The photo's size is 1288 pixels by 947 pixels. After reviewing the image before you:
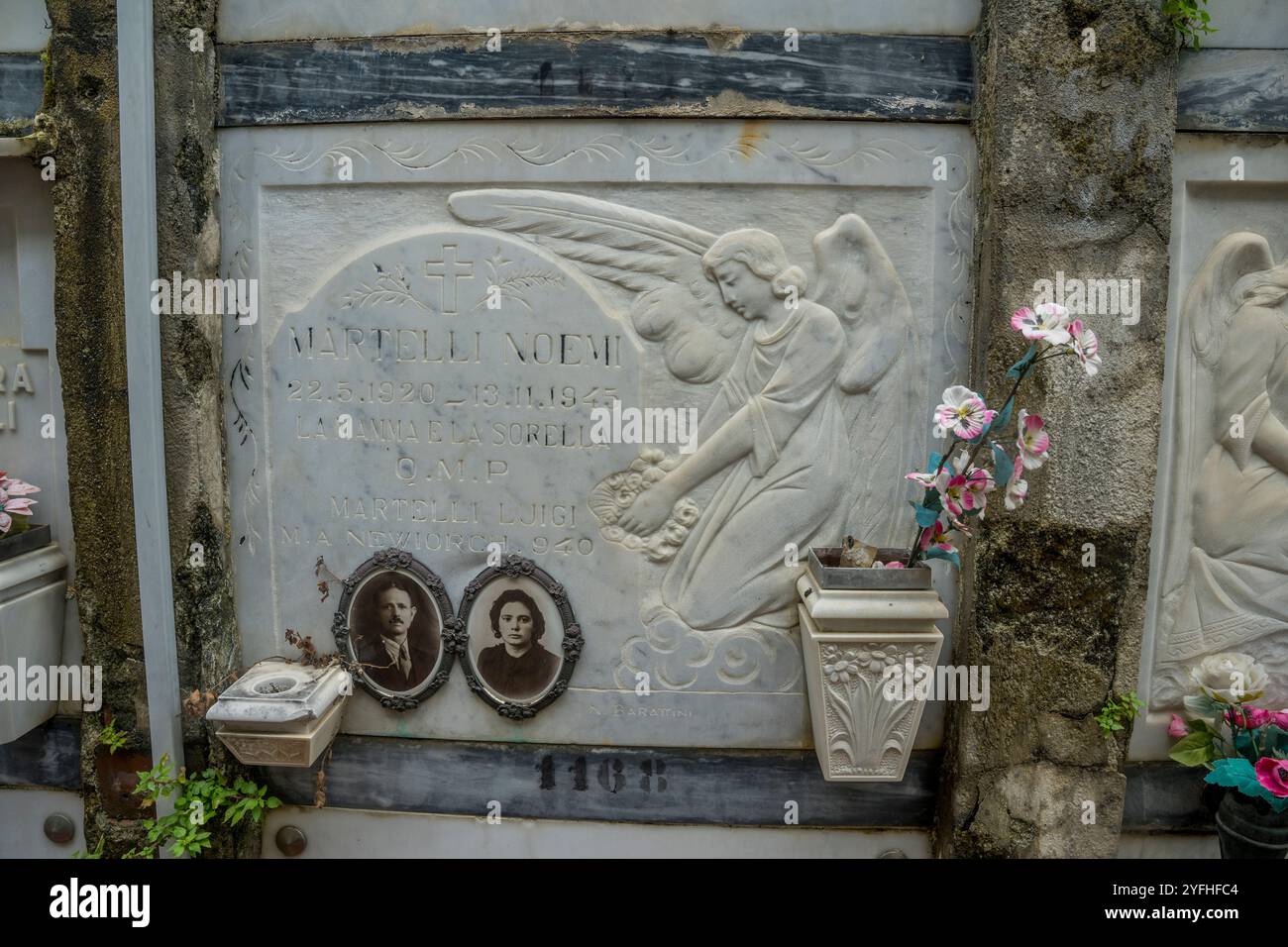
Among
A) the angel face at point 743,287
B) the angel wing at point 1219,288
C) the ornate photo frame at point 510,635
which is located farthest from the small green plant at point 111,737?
the angel wing at point 1219,288

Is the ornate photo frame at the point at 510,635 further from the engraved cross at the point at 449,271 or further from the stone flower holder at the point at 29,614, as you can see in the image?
the stone flower holder at the point at 29,614

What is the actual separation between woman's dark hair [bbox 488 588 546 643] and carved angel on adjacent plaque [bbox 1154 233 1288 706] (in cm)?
252

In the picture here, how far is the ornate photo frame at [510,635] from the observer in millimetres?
3049

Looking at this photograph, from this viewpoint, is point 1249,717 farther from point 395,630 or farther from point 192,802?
point 192,802

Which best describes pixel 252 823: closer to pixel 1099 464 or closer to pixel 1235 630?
pixel 1099 464

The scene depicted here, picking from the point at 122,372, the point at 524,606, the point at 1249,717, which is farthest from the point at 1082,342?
the point at 122,372

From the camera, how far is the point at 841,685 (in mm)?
2652

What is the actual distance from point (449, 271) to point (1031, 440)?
87.5 inches

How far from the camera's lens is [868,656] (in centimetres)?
262

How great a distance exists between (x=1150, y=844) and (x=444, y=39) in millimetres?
4292

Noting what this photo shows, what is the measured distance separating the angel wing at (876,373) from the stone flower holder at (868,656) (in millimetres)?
395

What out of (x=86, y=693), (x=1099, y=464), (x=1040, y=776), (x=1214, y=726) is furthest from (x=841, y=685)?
(x=86, y=693)

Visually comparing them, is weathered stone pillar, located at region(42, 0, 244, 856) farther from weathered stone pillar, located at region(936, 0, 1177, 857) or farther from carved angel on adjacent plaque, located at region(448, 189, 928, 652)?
weathered stone pillar, located at region(936, 0, 1177, 857)

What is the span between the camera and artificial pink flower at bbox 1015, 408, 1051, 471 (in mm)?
2434
